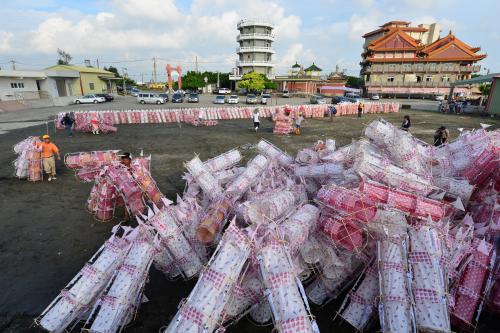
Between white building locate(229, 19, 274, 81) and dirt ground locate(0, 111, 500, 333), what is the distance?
244 feet

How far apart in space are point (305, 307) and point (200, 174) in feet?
16.4

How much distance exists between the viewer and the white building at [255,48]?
287 ft

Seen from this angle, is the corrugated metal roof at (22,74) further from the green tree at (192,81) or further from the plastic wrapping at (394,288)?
the plastic wrapping at (394,288)

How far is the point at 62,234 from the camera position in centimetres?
798

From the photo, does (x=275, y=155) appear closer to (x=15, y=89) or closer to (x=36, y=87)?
(x=15, y=89)

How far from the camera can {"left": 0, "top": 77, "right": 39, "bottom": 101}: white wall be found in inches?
1554

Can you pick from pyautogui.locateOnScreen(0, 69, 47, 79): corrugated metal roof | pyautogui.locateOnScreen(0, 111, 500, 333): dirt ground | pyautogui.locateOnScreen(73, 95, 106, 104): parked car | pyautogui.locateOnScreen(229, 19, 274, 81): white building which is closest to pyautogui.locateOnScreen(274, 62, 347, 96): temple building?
pyautogui.locateOnScreen(229, 19, 274, 81): white building

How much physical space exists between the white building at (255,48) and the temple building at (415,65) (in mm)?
32340

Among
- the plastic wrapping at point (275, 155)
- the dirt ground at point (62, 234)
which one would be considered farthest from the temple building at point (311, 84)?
the plastic wrapping at point (275, 155)

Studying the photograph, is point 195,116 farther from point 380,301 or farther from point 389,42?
point 389,42

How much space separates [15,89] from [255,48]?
63.2 meters

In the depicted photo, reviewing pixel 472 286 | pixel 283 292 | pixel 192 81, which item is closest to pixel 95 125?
pixel 283 292

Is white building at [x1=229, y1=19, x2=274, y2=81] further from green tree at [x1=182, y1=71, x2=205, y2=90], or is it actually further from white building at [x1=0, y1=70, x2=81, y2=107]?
white building at [x1=0, y1=70, x2=81, y2=107]

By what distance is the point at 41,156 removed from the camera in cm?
1176
